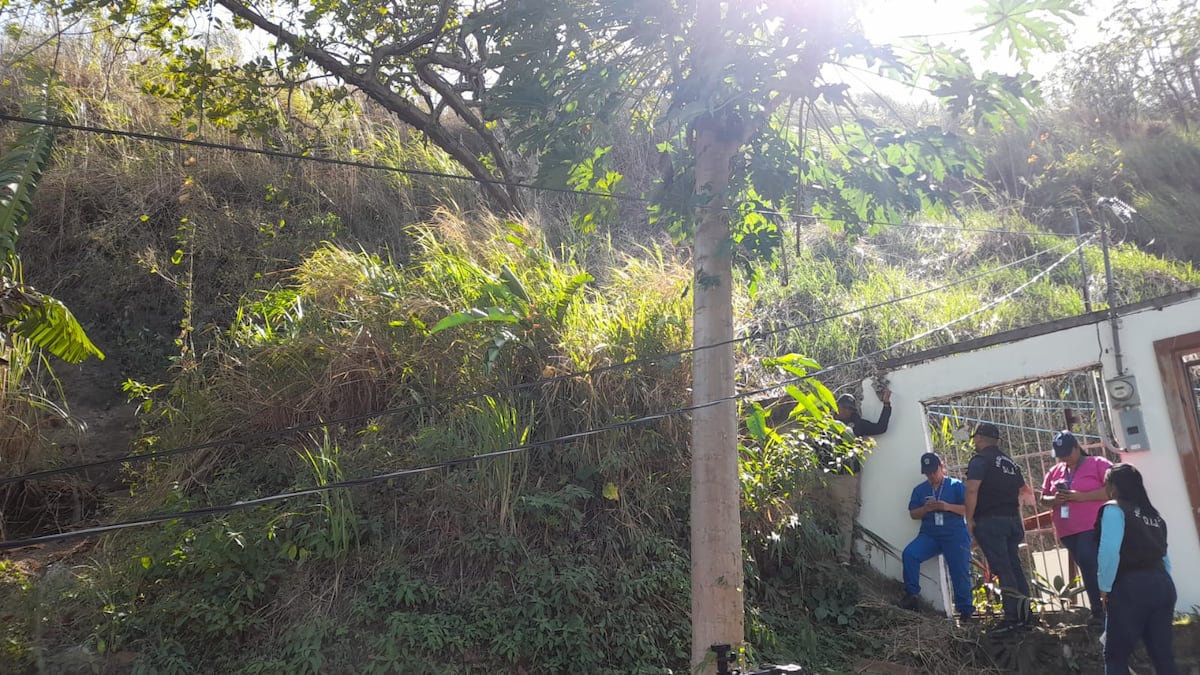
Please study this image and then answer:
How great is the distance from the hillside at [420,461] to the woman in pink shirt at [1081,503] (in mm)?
1073

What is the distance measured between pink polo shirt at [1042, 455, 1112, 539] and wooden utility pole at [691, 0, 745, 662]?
11.4 feet

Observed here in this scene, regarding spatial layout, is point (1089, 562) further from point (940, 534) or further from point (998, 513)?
point (940, 534)

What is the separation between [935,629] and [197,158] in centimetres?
1227

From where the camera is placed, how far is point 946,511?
876 cm

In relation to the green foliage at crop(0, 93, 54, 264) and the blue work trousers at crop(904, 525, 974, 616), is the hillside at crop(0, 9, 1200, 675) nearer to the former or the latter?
the blue work trousers at crop(904, 525, 974, 616)

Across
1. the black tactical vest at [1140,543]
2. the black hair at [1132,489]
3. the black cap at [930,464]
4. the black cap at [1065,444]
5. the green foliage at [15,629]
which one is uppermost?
the black cap at [930,464]

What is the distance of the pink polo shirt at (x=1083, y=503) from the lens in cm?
775

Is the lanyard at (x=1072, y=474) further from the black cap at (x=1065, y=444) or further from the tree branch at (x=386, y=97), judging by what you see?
the tree branch at (x=386, y=97)

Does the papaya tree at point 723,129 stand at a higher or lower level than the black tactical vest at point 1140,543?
higher

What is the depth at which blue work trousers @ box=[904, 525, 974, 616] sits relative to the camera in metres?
8.64

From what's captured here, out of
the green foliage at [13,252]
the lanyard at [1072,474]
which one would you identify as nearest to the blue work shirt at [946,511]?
the lanyard at [1072,474]

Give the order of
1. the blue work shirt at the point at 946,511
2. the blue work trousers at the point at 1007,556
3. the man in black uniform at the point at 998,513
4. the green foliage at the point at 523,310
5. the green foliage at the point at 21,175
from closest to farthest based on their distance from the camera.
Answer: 1. the green foliage at the point at 21,175
2. the blue work trousers at the point at 1007,556
3. the man in black uniform at the point at 998,513
4. the blue work shirt at the point at 946,511
5. the green foliage at the point at 523,310

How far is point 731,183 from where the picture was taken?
6.45m

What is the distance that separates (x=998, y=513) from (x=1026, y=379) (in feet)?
4.74
